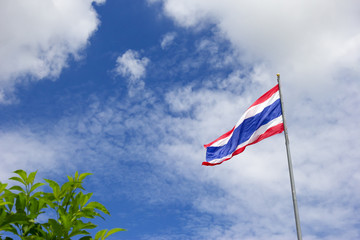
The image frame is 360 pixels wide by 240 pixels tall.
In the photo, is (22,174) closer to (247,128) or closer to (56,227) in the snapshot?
(56,227)

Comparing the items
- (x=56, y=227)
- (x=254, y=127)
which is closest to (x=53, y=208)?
(x=56, y=227)

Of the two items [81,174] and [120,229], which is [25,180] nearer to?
[81,174]

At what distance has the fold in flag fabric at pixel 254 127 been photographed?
48.7 feet

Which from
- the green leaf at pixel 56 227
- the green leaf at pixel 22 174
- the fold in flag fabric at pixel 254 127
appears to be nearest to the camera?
the green leaf at pixel 56 227

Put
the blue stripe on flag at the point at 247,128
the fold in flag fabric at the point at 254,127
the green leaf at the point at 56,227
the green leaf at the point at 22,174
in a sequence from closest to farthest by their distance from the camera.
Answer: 1. the green leaf at the point at 56,227
2. the green leaf at the point at 22,174
3. the fold in flag fabric at the point at 254,127
4. the blue stripe on flag at the point at 247,128

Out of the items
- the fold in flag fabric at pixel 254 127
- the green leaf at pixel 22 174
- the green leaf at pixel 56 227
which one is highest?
the fold in flag fabric at pixel 254 127

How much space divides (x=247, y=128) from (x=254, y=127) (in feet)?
1.32

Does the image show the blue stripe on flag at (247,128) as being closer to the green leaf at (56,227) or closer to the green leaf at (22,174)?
the green leaf at (22,174)

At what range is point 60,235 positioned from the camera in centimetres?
390

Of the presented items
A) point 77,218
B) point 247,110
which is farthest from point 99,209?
point 247,110

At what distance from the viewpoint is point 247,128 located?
51.3 feet

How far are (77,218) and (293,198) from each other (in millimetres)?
10069

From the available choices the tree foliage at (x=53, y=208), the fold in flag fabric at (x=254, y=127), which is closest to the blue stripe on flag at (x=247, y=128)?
the fold in flag fabric at (x=254, y=127)

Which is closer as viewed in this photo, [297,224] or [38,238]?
[38,238]
